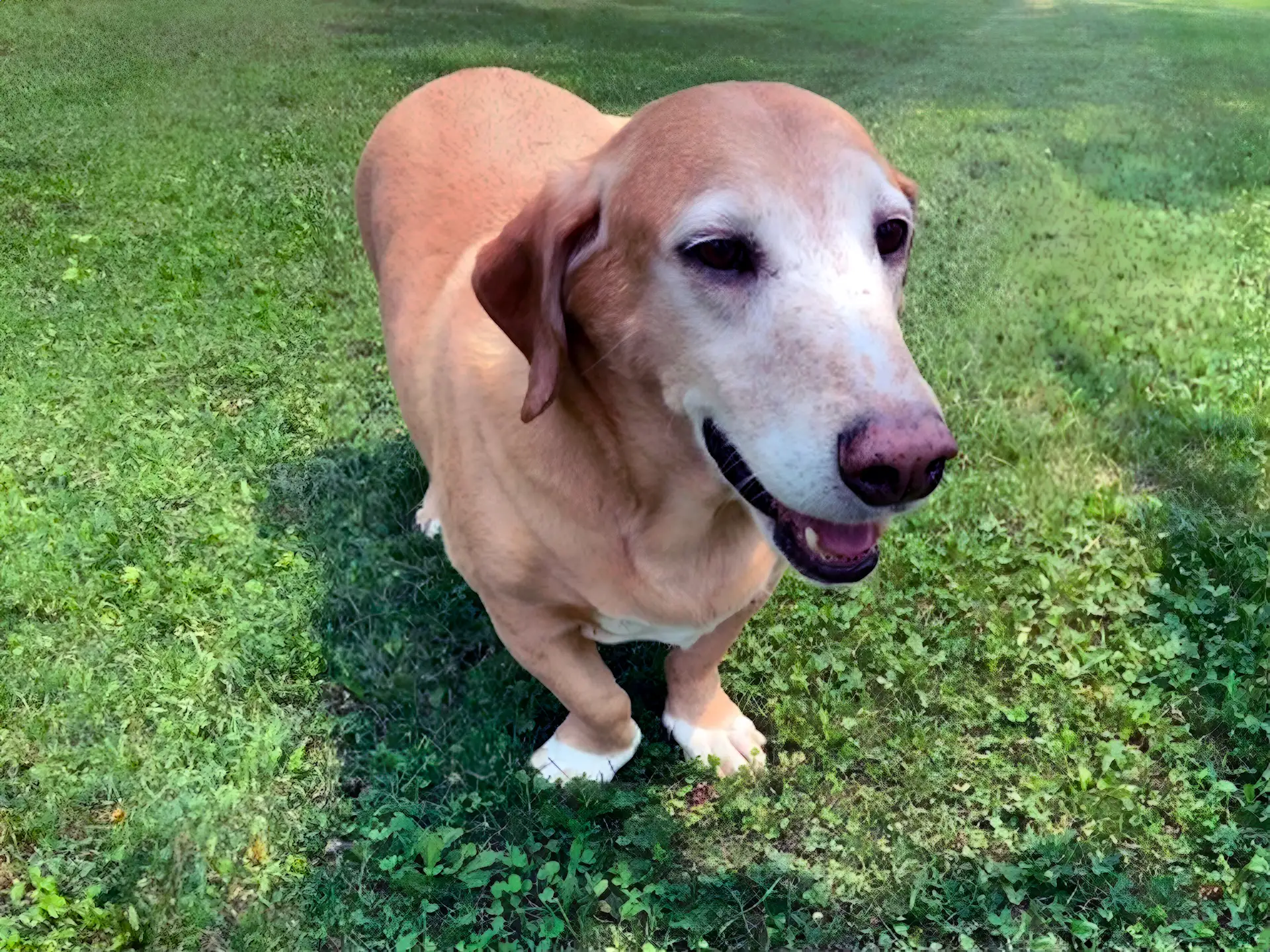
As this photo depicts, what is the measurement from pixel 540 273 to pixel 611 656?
138 cm

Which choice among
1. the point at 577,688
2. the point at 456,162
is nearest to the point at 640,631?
the point at 577,688

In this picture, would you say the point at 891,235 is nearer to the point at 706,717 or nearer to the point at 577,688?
the point at 577,688

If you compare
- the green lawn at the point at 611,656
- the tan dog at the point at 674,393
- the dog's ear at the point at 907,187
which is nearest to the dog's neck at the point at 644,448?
the tan dog at the point at 674,393

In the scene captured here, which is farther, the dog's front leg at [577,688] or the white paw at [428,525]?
the white paw at [428,525]

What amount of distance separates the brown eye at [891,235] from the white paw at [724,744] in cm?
137

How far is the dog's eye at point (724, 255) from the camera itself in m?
1.61

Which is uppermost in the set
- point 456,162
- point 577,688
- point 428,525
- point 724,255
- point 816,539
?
point 724,255

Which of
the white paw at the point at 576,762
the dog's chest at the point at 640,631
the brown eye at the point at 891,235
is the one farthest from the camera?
the white paw at the point at 576,762

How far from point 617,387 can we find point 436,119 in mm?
1622

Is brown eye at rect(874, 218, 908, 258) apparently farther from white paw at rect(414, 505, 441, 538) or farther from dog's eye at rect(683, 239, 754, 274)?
white paw at rect(414, 505, 441, 538)

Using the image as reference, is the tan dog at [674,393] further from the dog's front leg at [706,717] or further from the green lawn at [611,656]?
the green lawn at [611,656]

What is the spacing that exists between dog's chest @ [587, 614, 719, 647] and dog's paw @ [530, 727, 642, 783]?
Answer: 32 cm

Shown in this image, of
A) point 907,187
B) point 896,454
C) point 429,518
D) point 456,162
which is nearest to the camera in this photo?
point 896,454

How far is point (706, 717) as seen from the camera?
8.53 feet
